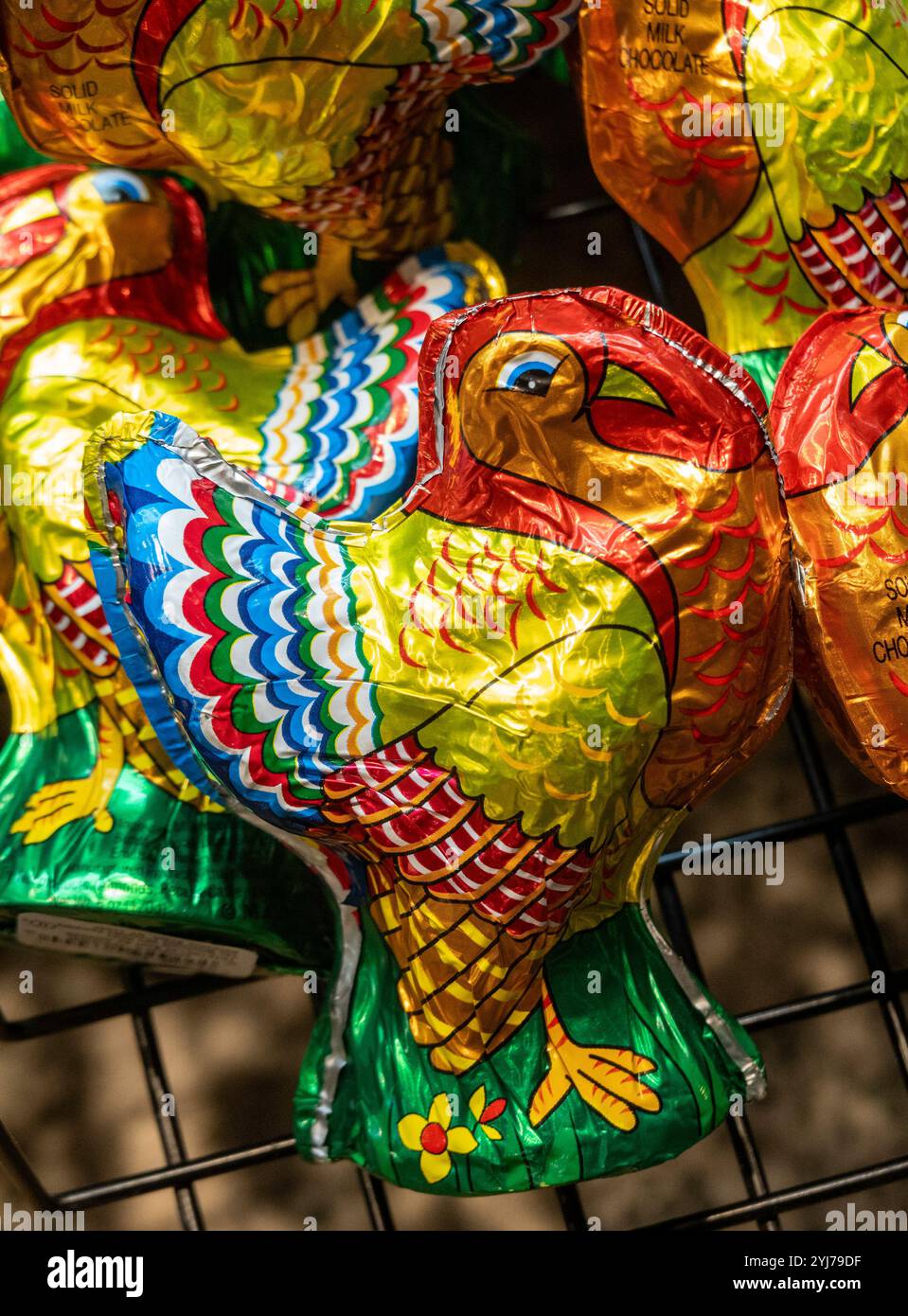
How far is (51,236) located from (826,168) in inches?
13.8

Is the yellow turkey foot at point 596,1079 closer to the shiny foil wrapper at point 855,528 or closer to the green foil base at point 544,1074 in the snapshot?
the green foil base at point 544,1074

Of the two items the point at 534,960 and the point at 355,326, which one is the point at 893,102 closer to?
the point at 355,326

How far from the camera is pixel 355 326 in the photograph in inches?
26.3

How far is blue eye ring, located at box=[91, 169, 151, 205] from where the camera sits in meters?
0.64

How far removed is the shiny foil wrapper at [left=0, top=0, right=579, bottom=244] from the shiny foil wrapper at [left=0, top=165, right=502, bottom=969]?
0.17 feet

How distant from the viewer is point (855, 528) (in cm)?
54

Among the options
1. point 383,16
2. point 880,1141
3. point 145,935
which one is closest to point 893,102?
point 383,16
